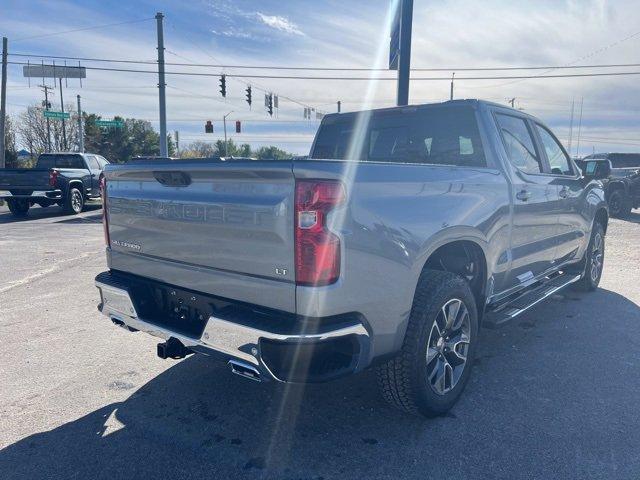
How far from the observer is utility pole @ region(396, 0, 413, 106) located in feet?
38.7

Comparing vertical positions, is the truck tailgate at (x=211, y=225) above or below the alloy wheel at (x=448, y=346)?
above

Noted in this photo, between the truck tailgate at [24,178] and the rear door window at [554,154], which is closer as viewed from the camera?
the rear door window at [554,154]

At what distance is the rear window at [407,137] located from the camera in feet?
13.0

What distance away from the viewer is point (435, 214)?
2.87 meters

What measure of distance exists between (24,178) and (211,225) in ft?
47.5

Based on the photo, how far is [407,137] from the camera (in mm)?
4344

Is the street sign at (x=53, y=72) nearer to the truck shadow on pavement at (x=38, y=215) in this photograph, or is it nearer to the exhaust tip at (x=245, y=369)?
the truck shadow on pavement at (x=38, y=215)

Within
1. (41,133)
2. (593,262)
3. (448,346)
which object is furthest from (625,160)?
(41,133)

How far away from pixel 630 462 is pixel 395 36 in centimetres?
1169

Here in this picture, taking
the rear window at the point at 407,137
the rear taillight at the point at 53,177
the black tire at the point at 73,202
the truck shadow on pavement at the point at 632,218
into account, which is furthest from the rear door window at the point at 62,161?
the truck shadow on pavement at the point at 632,218

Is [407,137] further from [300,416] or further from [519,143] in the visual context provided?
[300,416]

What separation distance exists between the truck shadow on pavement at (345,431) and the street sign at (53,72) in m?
36.6

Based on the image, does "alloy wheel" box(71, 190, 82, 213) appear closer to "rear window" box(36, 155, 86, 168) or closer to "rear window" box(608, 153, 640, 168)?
"rear window" box(36, 155, 86, 168)

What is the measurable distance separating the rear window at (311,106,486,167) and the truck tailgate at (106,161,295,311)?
210 cm
